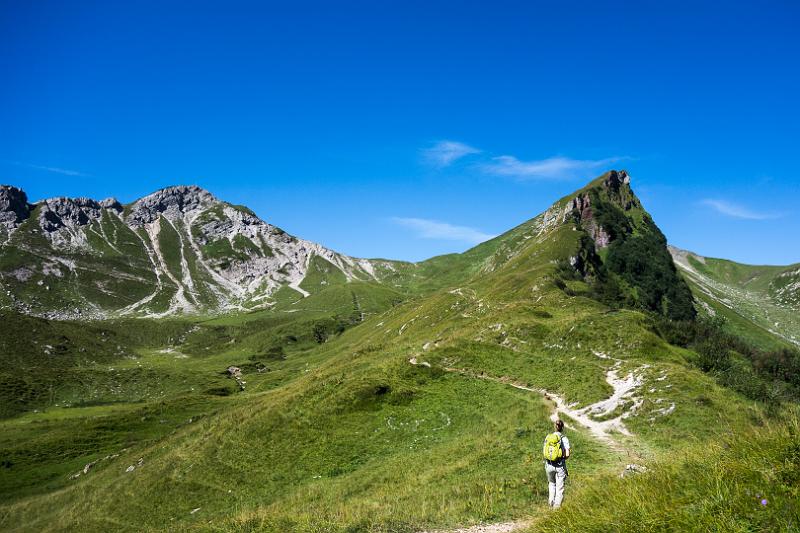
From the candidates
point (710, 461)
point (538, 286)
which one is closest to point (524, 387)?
point (710, 461)

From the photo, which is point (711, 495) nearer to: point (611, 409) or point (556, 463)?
point (556, 463)

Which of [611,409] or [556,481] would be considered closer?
[556,481]

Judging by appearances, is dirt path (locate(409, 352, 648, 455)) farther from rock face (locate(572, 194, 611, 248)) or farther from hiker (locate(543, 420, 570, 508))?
rock face (locate(572, 194, 611, 248))

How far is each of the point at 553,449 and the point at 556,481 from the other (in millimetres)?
1303

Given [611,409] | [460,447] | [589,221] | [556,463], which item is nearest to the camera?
[556,463]

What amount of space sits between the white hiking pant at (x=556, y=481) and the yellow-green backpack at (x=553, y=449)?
340mm

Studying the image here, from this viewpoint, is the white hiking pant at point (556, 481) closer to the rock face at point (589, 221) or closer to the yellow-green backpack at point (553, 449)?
the yellow-green backpack at point (553, 449)

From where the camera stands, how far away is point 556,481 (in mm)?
15750

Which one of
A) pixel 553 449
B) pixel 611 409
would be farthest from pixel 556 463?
pixel 611 409

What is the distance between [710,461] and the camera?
909 cm

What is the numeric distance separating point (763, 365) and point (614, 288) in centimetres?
5265

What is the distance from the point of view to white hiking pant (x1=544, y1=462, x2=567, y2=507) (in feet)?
50.7

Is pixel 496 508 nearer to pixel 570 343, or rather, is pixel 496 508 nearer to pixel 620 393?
pixel 620 393

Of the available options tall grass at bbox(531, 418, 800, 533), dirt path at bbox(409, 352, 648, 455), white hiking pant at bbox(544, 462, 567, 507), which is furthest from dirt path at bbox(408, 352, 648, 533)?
tall grass at bbox(531, 418, 800, 533)
